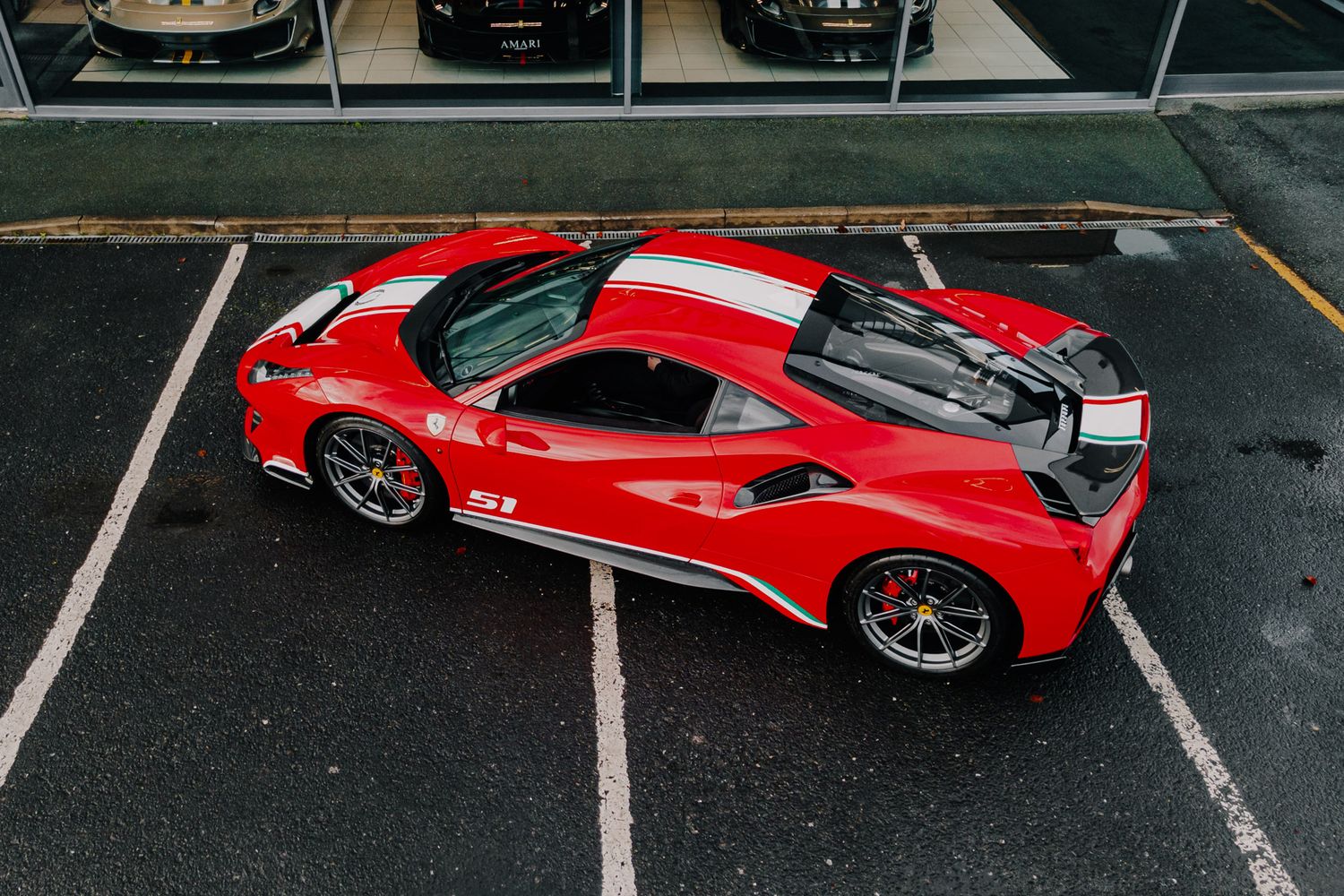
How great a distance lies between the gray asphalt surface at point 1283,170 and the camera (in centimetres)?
795

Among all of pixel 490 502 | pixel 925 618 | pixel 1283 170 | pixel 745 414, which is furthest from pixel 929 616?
pixel 1283 170

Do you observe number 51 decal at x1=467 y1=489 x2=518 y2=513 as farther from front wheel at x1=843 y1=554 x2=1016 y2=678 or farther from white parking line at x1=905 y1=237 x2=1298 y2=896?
white parking line at x1=905 y1=237 x2=1298 y2=896

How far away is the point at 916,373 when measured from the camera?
15.2ft

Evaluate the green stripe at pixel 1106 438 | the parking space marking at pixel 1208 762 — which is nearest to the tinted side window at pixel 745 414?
the green stripe at pixel 1106 438

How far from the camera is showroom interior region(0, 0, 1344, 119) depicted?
8953mm

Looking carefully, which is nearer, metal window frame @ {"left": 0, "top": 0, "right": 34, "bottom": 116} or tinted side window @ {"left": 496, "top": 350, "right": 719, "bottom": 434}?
tinted side window @ {"left": 496, "top": 350, "right": 719, "bottom": 434}

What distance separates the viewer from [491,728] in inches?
175

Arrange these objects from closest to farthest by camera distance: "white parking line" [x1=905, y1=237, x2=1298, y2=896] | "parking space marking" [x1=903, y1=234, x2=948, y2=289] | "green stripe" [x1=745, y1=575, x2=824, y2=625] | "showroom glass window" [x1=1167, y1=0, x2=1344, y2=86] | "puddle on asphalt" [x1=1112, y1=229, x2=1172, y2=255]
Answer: "white parking line" [x1=905, y1=237, x2=1298, y2=896] → "green stripe" [x1=745, y1=575, x2=824, y2=625] → "parking space marking" [x1=903, y1=234, x2=948, y2=289] → "puddle on asphalt" [x1=1112, y1=229, x2=1172, y2=255] → "showroom glass window" [x1=1167, y1=0, x2=1344, y2=86]

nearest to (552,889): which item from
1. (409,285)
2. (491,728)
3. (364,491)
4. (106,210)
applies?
(491,728)

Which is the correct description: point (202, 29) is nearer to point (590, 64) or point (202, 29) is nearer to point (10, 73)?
point (10, 73)

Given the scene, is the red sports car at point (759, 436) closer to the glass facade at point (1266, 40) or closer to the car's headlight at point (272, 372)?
the car's headlight at point (272, 372)

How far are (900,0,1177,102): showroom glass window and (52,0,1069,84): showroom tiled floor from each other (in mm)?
17

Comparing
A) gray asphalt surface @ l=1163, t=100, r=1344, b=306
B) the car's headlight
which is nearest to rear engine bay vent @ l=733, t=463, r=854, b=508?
the car's headlight

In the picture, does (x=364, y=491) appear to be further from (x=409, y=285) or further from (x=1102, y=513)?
(x=1102, y=513)
